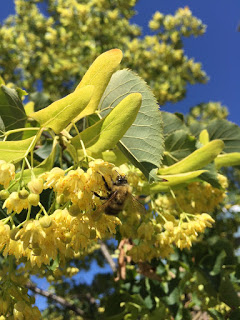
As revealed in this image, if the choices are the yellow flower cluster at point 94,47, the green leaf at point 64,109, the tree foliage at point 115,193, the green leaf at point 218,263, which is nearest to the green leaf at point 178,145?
the tree foliage at point 115,193

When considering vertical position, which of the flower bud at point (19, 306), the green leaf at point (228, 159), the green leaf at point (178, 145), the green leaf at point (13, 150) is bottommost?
the flower bud at point (19, 306)

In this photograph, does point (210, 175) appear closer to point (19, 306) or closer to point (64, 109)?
point (64, 109)

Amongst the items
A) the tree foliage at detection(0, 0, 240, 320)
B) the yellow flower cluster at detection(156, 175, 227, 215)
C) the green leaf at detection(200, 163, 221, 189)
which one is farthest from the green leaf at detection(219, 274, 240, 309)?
the green leaf at detection(200, 163, 221, 189)

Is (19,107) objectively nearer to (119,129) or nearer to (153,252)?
(119,129)

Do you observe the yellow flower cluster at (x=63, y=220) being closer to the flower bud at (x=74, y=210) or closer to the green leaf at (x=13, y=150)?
the flower bud at (x=74, y=210)

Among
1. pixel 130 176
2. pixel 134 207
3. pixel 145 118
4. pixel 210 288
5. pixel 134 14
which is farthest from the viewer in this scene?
pixel 134 14

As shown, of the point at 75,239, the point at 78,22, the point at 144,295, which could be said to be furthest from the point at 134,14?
the point at 75,239
